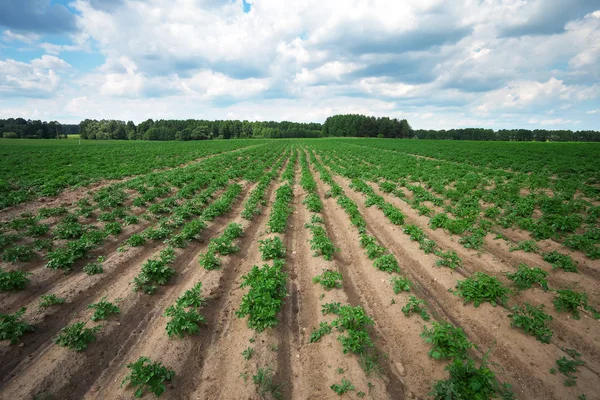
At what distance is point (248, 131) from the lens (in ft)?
502

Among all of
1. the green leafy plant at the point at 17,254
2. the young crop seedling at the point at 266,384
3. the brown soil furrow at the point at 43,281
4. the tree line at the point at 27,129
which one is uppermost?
the tree line at the point at 27,129

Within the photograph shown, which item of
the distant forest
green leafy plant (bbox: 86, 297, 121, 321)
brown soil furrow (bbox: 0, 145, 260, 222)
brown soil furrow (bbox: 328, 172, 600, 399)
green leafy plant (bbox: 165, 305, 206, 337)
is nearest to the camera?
brown soil furrow (bbox: 328, 172, 600, 399)

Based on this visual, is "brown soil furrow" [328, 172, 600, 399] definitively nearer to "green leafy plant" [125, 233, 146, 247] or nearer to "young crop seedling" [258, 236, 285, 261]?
"young crop seedling" [258, 236, 285, 261]

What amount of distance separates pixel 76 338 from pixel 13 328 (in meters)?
1.51

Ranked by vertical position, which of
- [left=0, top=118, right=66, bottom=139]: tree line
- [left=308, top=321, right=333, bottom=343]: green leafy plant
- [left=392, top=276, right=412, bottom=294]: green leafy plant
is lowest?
[left=308, top=321, right=333, bottom=343]: green leafy plant

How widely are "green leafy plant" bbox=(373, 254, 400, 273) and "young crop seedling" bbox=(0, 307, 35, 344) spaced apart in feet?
29.2

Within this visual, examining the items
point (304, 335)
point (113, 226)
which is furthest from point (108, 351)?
point (113, 226)

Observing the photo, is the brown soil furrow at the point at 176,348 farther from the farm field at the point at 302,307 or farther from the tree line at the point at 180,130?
the tree line at the point at 180,130

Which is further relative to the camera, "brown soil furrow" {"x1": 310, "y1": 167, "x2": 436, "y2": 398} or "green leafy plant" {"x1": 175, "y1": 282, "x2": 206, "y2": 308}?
"green leafy plant" {"x1": 175, "y1": 282, "x2": 206, "y2": 308}

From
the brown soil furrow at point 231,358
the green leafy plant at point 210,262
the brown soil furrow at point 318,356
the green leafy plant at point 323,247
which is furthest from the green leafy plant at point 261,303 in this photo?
the green leafy plant at point 323,247

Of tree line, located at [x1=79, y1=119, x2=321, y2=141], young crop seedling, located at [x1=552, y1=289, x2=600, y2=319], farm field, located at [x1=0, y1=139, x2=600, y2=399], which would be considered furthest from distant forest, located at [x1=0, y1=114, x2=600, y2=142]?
young crop seedling, located at [x1=552, y1=289, x2=600, y2=319]

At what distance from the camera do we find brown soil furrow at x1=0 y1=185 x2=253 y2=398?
4801 mm

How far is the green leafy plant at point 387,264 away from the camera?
8.28m

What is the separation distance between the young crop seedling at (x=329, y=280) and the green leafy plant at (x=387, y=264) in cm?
142
